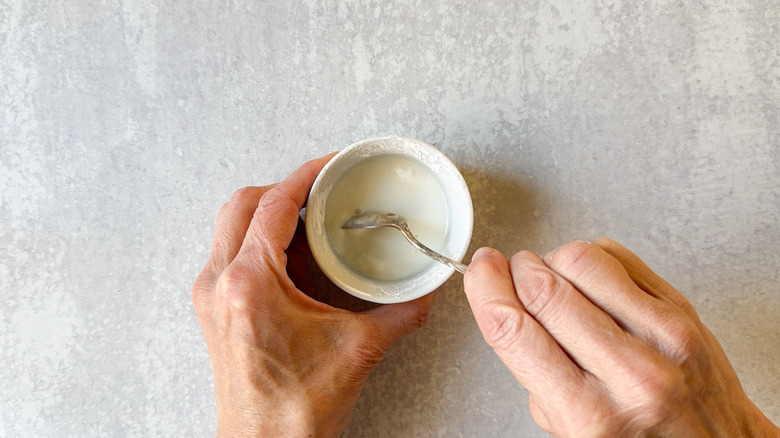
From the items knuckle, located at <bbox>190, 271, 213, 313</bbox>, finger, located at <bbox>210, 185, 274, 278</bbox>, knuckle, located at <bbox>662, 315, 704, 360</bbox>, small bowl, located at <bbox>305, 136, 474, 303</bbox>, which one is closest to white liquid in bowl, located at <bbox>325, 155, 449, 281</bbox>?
small bowl, located at <bbox>305, 136, 474, 303</bbox>

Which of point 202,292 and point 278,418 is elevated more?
point 202,292

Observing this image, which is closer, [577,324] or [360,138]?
[577,324]

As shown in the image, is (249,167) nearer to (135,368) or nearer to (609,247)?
(135,368)

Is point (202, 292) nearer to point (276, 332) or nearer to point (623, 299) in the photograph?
point (276, 332)

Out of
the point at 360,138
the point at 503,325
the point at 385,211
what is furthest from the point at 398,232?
the point at 503,325

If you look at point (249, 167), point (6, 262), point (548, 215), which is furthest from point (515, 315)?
point (6, 262)

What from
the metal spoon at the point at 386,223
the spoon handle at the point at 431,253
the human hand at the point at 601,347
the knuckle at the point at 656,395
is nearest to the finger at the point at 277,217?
the metal spoon at the point at 386,223

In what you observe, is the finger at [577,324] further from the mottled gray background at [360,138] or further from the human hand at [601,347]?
the mottled gray background at [360,138]

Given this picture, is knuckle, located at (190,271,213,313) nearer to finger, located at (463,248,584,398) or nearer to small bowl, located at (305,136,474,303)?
small bowl, located at (305,136,474,303)
